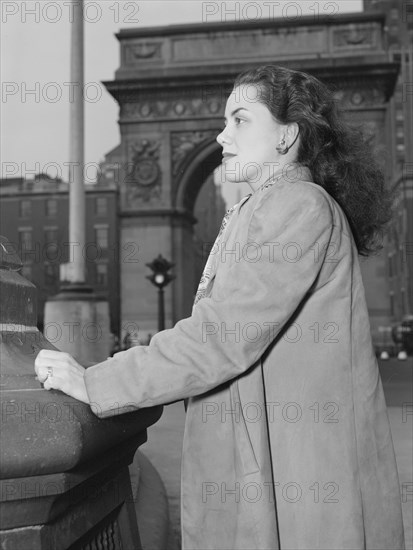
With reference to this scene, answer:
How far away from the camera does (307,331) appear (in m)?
1.52

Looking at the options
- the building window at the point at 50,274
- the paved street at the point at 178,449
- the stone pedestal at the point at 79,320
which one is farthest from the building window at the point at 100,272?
the paved street at the point at 178,449

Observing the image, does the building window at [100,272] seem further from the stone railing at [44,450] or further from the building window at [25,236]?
the stone railing at [44,450]

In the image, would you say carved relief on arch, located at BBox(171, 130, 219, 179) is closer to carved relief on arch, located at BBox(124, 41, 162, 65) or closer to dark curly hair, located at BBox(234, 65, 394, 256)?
carved relief on arch, located at BBox(124, 41, 162, 65)

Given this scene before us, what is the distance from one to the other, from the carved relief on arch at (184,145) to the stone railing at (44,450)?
2289 cm

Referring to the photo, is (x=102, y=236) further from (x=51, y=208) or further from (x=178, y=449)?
(x=178, y=449)

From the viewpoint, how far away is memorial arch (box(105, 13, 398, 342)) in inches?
939

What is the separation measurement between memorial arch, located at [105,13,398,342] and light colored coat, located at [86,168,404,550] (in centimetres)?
2199

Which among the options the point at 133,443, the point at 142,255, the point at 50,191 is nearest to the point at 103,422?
the point at 133,443

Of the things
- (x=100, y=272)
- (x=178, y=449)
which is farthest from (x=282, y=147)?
(x=100, y=272)

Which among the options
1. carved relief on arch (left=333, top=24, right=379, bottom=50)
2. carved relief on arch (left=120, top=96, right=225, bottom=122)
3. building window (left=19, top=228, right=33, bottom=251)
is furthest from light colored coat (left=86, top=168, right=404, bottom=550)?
building window (left=19, top=228, right=33, bottom=251)

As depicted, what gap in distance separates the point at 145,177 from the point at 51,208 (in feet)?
119

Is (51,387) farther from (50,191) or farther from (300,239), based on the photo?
(50,191)

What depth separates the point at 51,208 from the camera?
194 feet

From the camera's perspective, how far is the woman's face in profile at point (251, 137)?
1662 millimetres
